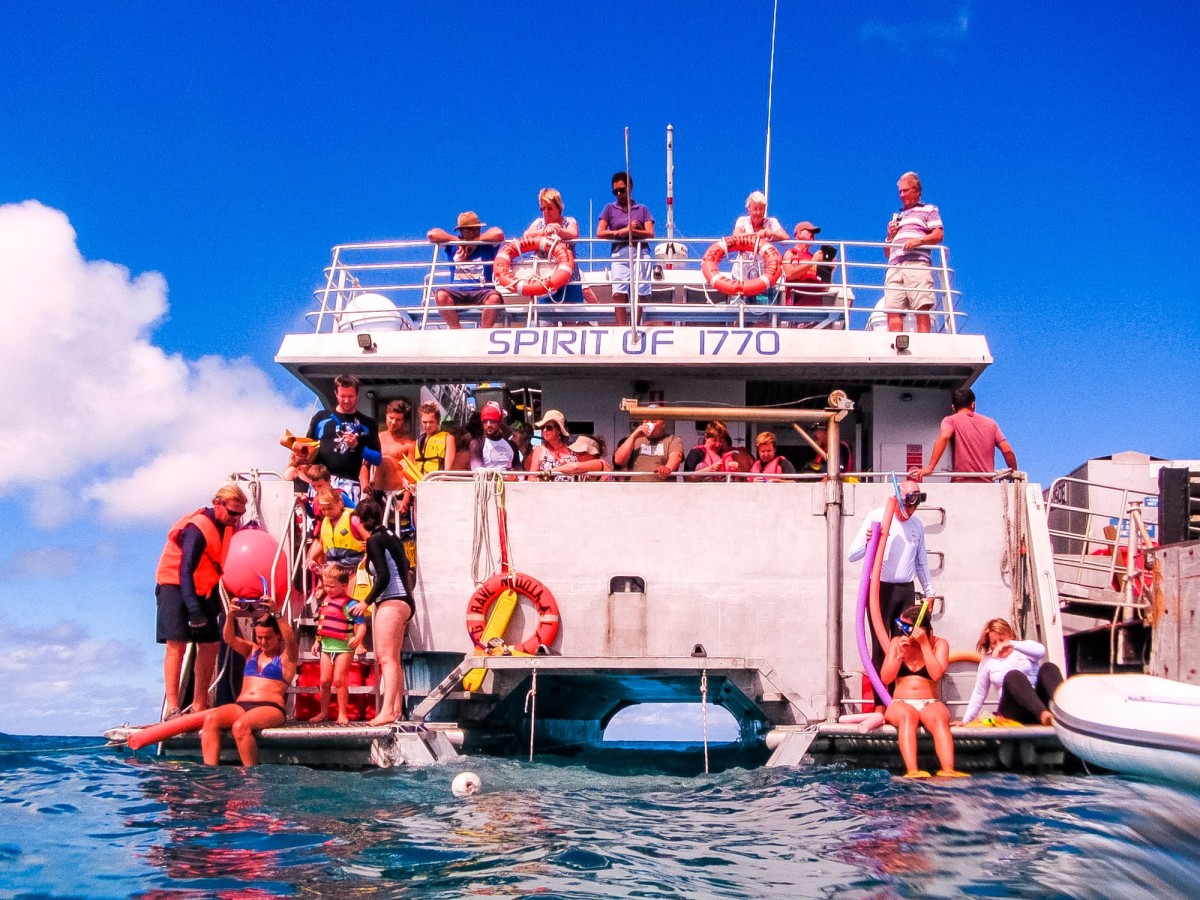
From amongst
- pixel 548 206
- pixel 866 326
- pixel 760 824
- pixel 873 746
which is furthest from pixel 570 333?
pixel 760 824

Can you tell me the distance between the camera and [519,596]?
933 centimetres

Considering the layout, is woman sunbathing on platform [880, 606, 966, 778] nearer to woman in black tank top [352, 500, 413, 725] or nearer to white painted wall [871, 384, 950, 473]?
white painted wall [871, 384, 950, 473]

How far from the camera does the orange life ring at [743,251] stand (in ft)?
38.9

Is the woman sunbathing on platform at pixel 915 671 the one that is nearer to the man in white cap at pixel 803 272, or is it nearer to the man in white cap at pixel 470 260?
the man in white cap at pixel 803 272

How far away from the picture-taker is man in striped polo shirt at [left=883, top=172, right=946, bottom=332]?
11914 mm

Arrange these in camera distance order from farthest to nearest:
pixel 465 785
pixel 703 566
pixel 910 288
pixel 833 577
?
pixel 910 288
pixel 703 566
pixel 833 577
pixel 465 785

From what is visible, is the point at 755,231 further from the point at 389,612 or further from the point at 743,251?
the point at 389,612

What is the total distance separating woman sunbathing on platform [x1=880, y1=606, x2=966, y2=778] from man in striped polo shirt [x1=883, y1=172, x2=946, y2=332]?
3940mm

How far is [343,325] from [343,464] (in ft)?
7.78

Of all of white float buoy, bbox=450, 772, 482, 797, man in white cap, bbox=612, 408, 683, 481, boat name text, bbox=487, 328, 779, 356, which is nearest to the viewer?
white float buoy, bbox=450, 772, 482, 797

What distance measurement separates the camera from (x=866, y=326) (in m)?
12.4

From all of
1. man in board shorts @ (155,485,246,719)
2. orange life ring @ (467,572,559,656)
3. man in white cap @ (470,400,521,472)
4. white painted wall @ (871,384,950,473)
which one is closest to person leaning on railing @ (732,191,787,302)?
white painted wall @ (871,384,950,473)

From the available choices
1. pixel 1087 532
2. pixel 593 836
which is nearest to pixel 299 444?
pixel 593 836

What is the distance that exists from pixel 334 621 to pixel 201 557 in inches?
52.7
